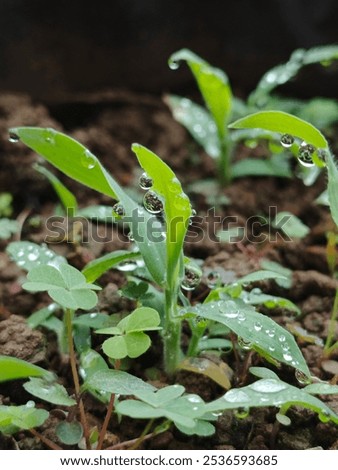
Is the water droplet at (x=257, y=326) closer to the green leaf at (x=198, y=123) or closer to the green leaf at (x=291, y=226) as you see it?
the green leaf at (x=291, y=226)

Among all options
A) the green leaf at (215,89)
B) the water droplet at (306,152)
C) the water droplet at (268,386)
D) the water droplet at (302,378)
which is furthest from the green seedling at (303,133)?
the green leaf at (215,89)

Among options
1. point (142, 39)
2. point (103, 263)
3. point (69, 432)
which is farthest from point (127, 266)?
point (142, 39)

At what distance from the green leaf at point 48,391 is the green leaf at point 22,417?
23 millimetres

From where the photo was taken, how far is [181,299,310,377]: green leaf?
0.93 meters

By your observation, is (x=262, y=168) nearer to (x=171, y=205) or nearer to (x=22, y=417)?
(x=171, y=205)

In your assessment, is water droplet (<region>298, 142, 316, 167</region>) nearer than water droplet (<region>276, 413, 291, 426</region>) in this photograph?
No

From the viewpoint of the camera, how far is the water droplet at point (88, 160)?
1.04 meters

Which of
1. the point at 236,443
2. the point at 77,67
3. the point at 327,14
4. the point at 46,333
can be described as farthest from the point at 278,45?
the point at 236,443

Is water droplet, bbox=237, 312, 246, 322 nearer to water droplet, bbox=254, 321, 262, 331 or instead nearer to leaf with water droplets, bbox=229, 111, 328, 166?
water droplet, bbox=254, 321, 262, 331

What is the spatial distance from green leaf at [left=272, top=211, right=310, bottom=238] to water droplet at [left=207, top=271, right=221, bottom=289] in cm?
29

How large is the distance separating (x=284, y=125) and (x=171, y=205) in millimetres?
215

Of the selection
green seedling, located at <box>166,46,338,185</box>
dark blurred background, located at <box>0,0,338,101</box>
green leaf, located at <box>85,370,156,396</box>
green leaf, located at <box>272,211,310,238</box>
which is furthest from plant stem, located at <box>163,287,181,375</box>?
dark blurred background, located at <box>0,0,338,101</box>

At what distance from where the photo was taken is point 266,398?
2.75ft
